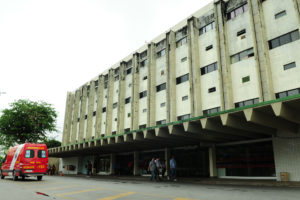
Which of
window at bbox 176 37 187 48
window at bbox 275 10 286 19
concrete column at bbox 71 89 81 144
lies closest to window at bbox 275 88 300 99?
window at bbox 275 10 286 19

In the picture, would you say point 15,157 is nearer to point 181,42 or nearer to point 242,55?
point 181,42

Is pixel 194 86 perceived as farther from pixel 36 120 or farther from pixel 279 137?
pixel 36 120

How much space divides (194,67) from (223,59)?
274 centimetres

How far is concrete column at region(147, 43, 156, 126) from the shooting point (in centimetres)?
2462

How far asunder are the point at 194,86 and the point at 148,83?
627cm

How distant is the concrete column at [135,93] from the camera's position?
26.7 m

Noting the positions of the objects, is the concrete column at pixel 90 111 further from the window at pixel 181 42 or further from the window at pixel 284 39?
the window at pixel 284 39

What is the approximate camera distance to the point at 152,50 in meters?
26.1

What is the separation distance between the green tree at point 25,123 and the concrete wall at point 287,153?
3390 centimetres

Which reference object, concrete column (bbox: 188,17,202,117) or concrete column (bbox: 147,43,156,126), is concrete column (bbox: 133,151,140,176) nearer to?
concrete column (bbox: 147,43,156,126)

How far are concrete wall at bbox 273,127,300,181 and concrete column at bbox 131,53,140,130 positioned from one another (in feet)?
48.8

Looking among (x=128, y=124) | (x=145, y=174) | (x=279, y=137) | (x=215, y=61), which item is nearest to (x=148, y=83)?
(x=128, y=124)

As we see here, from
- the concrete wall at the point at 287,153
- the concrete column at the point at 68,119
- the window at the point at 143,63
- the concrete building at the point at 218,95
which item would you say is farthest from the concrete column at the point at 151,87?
the concrete column at the point at 68,119

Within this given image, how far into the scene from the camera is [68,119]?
134ft
